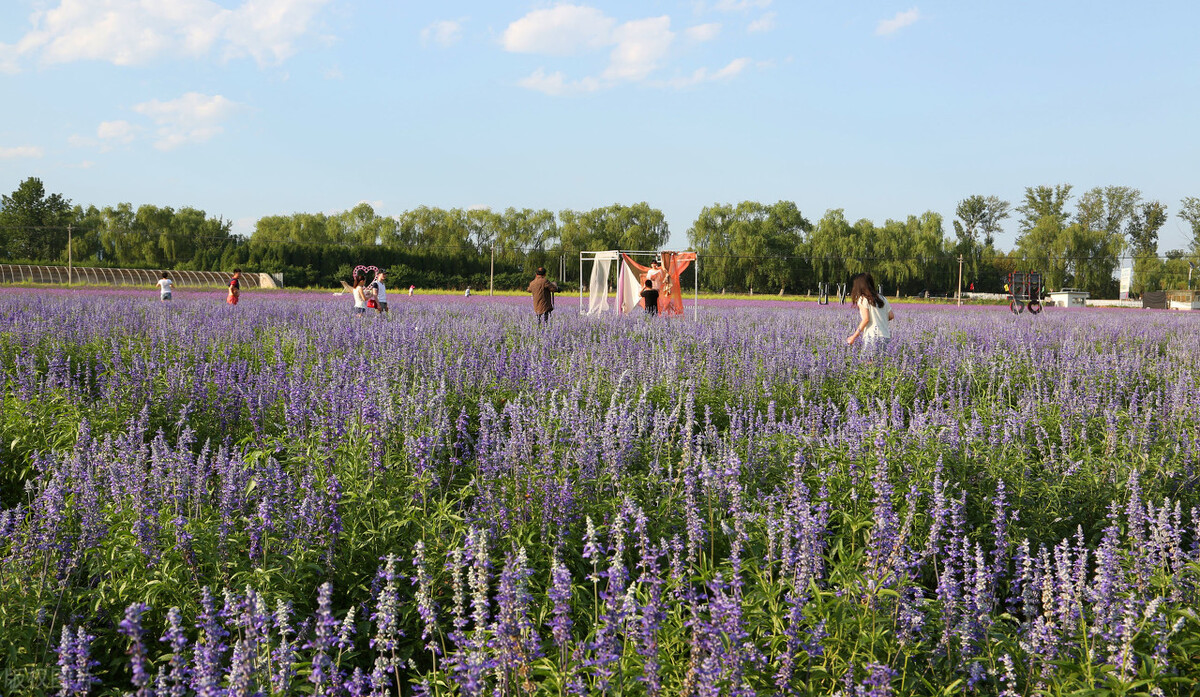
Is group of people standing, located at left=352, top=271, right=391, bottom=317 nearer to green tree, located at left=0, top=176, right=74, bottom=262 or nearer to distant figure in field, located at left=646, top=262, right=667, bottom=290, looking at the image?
distant figure in field, located at left=646, top=262, right=667, bottom=290

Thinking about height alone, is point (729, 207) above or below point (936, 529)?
above

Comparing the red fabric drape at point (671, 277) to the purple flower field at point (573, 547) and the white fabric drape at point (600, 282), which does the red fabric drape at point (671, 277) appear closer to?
the white fabric drape at point (600, 282)

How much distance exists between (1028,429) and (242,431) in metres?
→ 6.45

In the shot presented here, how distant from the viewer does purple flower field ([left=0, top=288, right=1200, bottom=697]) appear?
2141mm

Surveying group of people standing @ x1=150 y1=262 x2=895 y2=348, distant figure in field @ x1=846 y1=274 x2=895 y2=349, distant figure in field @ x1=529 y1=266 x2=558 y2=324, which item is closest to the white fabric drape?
group of people standing @ x1=150 y1=262 x2=895 y2=348

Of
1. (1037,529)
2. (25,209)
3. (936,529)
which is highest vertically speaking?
(25,209)

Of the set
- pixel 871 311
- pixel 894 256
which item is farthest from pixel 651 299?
pixel 894 256

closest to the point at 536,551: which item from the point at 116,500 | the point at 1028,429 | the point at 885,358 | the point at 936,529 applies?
the point at 936,529

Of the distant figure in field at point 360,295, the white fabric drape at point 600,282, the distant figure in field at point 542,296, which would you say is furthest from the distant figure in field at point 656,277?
the distant figure in field at point 360,295

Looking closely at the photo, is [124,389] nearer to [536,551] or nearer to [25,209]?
[536,551]

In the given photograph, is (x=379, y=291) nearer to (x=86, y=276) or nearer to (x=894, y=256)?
(x=86, y=276)

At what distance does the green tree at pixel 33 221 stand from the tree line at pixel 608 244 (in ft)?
0.42

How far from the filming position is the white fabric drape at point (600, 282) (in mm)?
18459

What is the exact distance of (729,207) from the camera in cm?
6688
